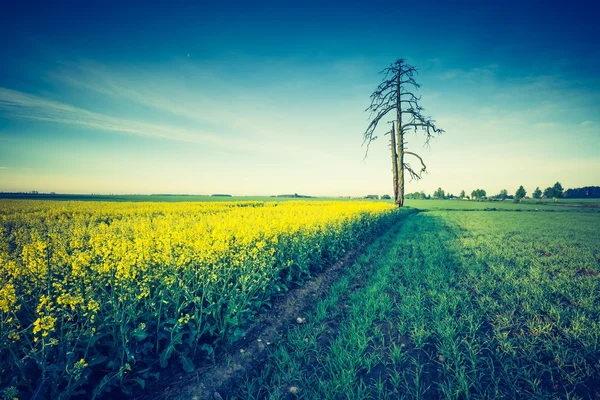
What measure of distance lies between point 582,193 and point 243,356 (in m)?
132

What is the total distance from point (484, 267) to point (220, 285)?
8.40m

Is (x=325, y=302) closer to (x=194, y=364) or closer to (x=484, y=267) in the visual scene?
(x=194, y=364)

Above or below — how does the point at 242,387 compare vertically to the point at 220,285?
below

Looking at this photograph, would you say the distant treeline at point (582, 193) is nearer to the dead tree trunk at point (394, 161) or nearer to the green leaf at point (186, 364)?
the dead tree trunk at point (394, 161)

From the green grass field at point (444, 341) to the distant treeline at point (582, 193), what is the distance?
390 feet

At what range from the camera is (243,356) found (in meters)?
3.51

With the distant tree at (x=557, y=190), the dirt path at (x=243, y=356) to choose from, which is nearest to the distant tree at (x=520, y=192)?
the distant tree at (x=557, y=190)

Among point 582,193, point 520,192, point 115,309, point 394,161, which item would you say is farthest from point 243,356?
point 582,193

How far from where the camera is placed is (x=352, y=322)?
449cm

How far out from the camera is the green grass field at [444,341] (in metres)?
3.08

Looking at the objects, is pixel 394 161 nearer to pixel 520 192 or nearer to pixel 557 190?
pixel 520 192

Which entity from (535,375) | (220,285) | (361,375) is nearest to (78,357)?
(220,285)

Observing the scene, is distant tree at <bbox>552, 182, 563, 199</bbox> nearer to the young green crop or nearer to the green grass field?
the green grass field

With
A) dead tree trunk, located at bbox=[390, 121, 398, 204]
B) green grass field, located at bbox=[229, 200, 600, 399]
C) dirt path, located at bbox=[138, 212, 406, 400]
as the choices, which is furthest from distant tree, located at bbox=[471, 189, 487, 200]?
dirt path, located at bbox=[138, 212, 406, 400]
